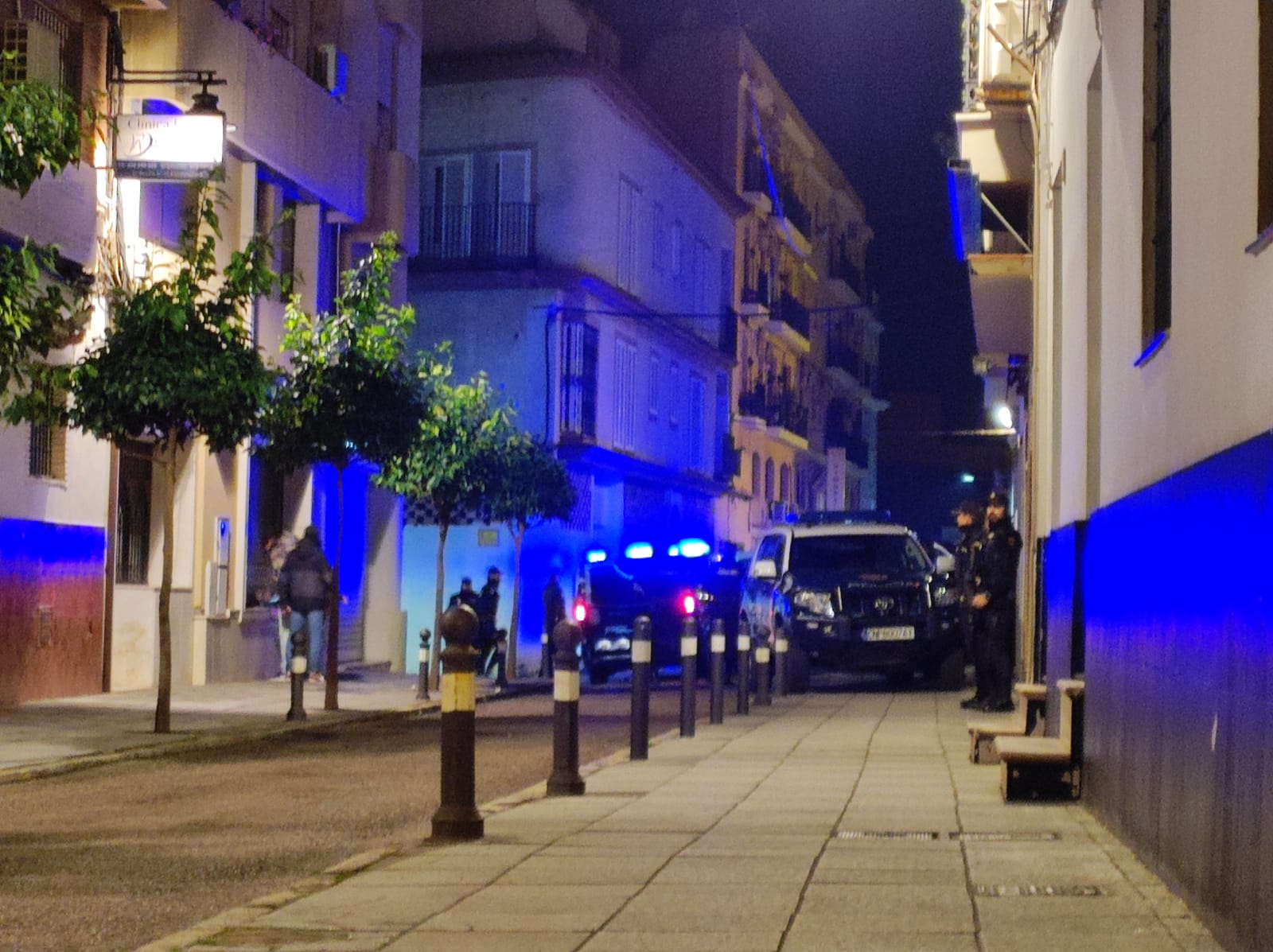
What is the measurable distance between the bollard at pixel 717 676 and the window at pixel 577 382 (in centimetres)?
2042

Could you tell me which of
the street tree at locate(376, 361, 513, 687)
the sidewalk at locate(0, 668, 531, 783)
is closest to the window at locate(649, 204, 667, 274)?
the street tree at locate(376, 361, 513, 687)

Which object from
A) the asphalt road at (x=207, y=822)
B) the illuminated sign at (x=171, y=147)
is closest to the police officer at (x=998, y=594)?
the asphalt road at (x=207, y=822)

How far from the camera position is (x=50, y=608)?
22.4m

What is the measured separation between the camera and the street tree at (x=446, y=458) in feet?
92.1

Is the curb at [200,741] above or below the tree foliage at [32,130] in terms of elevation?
below

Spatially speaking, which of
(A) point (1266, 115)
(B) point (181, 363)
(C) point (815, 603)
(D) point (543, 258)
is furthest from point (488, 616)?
(A) point (1266, 115)

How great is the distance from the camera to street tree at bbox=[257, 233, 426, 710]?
2286 cm

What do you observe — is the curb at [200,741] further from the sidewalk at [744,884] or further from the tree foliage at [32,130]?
the sidewalk at [744,884]

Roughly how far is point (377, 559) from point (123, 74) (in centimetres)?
1212

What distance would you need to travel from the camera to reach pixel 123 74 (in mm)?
24219

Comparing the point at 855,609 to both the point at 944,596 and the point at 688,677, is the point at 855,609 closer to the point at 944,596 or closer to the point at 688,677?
the point at 944,596

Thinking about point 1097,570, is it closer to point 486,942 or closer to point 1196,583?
point 1196,583

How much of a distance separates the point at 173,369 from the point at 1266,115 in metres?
13.1

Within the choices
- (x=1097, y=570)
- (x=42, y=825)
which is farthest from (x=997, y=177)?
(x=42, y=825)
